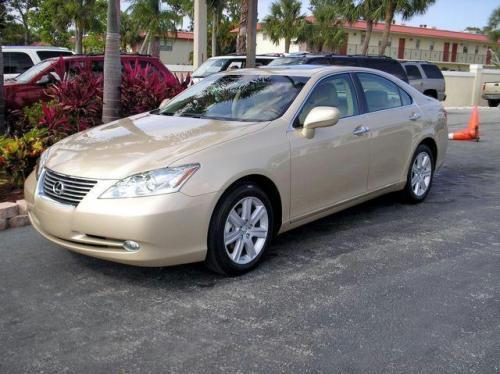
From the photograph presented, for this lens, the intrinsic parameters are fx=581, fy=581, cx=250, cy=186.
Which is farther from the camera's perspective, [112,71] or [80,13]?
[80,13]

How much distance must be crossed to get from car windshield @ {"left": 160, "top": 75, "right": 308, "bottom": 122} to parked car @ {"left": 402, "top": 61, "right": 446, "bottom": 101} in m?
13.9

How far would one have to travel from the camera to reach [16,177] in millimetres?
6379

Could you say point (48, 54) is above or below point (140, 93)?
above

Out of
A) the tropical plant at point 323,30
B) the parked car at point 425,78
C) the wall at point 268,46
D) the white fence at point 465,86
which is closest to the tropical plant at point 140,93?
the parked car at point 425,78

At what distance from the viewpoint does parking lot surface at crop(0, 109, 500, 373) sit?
3.23 m

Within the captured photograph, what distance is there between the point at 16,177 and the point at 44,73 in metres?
5.42

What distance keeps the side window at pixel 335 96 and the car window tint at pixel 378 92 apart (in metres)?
0.25

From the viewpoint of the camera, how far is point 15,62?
1504 centimetres

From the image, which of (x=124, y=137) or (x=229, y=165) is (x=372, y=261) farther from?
(x=124, y=137)

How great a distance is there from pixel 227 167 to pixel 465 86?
2783cm

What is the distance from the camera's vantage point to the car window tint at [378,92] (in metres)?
5.81

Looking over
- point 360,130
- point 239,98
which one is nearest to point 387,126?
point 360,130

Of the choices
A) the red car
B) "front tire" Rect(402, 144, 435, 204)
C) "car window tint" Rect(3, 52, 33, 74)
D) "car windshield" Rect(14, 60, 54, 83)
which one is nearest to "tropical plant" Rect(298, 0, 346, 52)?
"car window tint" Rect(3, 52, 33, 74)

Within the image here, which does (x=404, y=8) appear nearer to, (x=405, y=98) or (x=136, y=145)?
(x=405, y=98)
